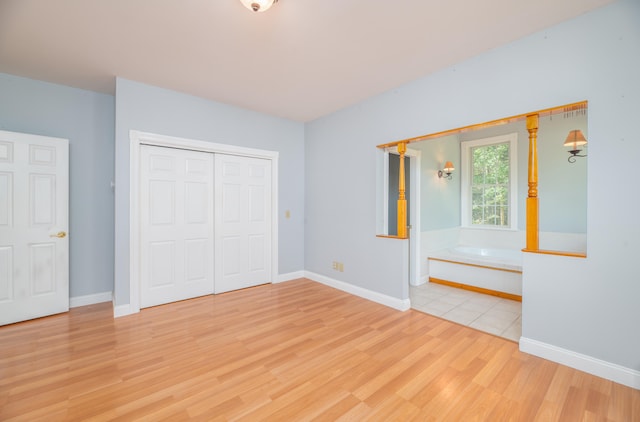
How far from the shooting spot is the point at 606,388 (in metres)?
1.89

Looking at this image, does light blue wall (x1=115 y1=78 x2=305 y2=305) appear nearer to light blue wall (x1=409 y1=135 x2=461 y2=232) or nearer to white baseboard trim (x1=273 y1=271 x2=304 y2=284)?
white baseboard trim (x1=273 y1=271 x2=304 y2=284)

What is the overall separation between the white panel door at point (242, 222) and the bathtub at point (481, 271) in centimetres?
287

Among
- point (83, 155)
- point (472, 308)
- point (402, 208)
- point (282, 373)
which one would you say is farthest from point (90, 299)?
point (472, 308)

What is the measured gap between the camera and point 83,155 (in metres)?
3.50

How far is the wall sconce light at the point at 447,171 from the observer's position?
4708mm

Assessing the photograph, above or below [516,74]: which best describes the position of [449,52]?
above

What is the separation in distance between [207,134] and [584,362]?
4.63 m

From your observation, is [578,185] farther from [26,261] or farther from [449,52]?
[26,261]

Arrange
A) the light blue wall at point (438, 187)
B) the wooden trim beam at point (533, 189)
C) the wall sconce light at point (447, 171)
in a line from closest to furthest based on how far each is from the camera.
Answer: the wooden trim beam at point (533, 189), the light blue wall at point (438, 187), the wall sconce light at point (447, 171)

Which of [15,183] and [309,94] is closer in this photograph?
[15,183]

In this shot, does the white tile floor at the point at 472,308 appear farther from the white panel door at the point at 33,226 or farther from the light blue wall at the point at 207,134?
the white panel door at the point at 33,226

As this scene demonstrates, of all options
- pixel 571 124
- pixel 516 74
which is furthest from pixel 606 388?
pixel 571 124

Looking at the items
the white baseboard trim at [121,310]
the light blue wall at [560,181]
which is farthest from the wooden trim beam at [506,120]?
the white baseboard trim at [121,310]

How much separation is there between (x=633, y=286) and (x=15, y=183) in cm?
577
